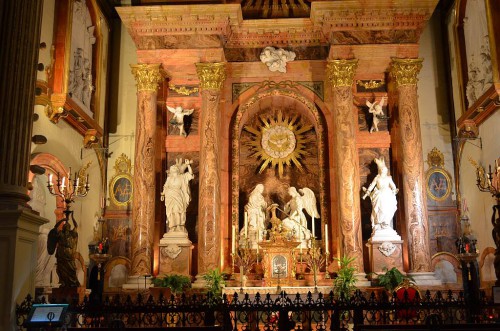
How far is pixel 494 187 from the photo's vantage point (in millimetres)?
13812

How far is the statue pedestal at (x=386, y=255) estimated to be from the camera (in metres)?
16.0

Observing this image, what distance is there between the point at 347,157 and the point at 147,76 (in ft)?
21.6

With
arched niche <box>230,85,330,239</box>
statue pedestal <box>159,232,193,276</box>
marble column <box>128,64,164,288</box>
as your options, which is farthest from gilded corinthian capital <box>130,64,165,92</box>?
statue pedestal <box>159,232,193,276</box>

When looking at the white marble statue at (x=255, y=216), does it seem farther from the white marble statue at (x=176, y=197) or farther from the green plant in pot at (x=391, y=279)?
the green plant in pot at (x=391, y=279)

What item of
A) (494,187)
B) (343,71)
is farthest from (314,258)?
(343,71)

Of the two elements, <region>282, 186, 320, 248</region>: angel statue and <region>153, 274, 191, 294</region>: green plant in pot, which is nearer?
<region>153, 274, 191, 294</region>: green plant in pot

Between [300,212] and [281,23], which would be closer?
[300,212]

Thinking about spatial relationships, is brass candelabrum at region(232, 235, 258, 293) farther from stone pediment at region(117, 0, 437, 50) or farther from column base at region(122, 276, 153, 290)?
stone pediment at region(117, 0, 437, 50)

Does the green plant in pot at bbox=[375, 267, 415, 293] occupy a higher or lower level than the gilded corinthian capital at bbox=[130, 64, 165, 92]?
lower

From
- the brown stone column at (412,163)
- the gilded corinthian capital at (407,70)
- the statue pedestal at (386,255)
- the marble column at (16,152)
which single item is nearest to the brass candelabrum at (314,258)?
the statue pedestal at (386,255)

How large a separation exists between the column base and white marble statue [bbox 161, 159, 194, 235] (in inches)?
62.7

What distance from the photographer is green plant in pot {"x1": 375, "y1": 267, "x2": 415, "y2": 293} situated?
1481 cm

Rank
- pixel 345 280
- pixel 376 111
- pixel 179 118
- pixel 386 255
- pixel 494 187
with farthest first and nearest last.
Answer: pixel 179 118
pixel 376 111
pixel 386 255
pixel 345 280
pixel 494 187

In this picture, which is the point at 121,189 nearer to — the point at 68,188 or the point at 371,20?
the point at 68,188
